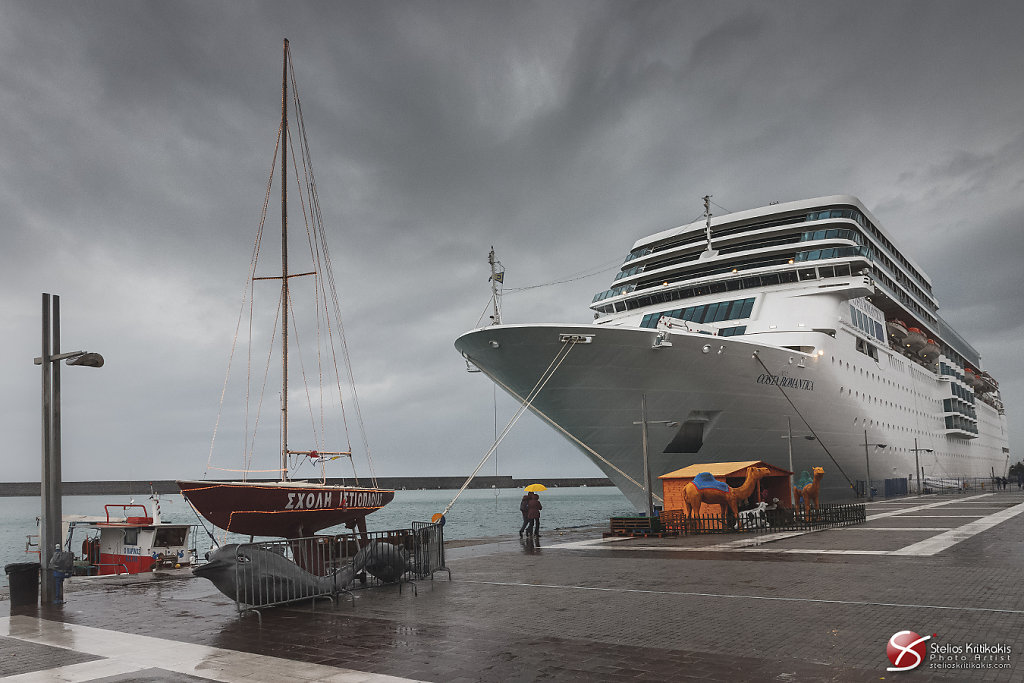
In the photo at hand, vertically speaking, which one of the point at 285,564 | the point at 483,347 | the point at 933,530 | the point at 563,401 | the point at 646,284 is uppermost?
the point at 646,284

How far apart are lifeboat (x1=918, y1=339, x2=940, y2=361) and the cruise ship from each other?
0.47 ft

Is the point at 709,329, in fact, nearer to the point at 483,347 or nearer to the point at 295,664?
the point at 483,347

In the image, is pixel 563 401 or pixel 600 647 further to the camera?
pixel 563 401

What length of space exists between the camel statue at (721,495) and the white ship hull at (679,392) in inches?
180

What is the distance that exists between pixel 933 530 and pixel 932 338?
134ft

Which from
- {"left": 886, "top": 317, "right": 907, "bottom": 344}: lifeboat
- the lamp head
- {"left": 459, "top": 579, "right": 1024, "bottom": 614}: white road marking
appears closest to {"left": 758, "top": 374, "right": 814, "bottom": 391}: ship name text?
{"left": 459, "top": 579, "right": 1024, "bottom": 614}: white road marking

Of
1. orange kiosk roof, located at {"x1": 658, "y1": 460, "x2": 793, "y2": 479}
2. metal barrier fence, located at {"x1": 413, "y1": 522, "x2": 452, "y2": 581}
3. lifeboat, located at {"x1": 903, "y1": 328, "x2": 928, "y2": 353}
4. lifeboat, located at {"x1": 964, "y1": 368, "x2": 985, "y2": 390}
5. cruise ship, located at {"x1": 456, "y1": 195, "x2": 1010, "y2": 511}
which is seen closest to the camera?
metal barrier fence, located at {"x1": 413, "y1": 522, "x2": 452, "y2": 581}

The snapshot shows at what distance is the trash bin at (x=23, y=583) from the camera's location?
11.5m

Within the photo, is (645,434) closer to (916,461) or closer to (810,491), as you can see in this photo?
(810,491)

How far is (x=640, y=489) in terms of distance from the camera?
28.0m

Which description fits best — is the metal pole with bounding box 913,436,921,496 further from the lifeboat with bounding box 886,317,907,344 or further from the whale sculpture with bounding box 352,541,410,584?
the whale sculpture with bounding box 352,541,410,584

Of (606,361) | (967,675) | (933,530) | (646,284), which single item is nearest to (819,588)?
(967,675)

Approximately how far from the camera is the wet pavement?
273 inches
